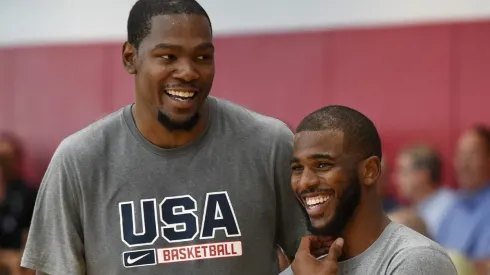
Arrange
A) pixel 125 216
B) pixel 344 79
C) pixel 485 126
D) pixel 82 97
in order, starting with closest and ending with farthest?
pixel 125 216 < pixel 485 126 < pixel 344 79 < pixel 82 97

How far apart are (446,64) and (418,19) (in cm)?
30

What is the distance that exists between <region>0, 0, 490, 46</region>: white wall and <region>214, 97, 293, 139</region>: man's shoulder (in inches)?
115

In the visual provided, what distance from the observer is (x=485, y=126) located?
16.5ft

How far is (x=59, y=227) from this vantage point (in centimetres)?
246

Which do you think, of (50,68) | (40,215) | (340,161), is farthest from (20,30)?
(340,161)

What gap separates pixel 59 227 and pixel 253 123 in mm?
555

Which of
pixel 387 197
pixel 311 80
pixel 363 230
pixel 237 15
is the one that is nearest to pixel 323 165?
pixel 363 230

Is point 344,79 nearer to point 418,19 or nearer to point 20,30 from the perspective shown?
point 418,19

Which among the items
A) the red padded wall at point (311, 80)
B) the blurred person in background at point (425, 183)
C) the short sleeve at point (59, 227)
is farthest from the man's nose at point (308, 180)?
the red padded wall at point (311, 80)

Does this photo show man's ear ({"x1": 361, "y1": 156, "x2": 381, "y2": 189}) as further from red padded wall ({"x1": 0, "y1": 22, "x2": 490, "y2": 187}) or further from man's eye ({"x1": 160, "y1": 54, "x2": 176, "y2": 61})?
red padded wall ({"x1": 0, "y1": 22, "x2": 490, "y2": 187})

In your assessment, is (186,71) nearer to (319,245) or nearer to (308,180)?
(308,180)

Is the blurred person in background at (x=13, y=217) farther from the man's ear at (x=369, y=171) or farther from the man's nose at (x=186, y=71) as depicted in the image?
the man's ear at (x=369, y=171)

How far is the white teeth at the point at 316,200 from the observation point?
223cm

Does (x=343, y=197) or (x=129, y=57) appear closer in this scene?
(x=343, y=197)
